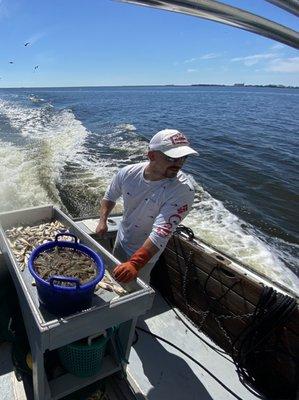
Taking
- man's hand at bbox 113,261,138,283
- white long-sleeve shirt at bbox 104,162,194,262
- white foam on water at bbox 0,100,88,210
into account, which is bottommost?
white foam on water at bbox 0,100,88,210

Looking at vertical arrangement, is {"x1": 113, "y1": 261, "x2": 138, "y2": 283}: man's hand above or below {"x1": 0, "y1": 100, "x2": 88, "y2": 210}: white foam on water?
above

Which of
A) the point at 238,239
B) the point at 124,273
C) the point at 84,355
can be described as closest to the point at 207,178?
the point at 238,239

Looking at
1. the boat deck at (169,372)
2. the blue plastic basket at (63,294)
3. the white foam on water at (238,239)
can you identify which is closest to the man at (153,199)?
the blue plastic basket at (63,294)

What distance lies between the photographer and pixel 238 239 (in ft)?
23.6

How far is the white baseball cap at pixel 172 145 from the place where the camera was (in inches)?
99.5

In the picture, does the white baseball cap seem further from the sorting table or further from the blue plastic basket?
the blue plastic basket

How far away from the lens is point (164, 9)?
39.5 inches

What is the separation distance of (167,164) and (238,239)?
5.03 metres

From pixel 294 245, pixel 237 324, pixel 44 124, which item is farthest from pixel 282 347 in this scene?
pixel 44 124

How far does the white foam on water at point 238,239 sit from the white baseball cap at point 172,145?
326 cm

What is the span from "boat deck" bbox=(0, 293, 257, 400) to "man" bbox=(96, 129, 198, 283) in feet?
Result: 2.45

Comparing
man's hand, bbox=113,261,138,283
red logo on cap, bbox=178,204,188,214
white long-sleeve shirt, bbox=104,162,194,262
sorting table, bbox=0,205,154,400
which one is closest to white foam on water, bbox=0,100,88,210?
white long-sleeve shirt, bbox=104,162,194,262

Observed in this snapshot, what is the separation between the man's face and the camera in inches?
102

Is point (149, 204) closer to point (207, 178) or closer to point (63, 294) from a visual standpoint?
point (63, 294)
